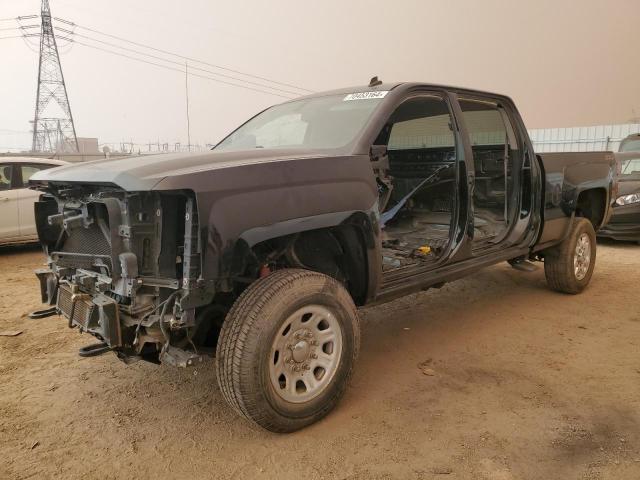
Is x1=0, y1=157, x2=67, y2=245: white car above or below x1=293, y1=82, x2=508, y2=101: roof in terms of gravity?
below

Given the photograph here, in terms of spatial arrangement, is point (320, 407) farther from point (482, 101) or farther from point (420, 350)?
point (482, 101)

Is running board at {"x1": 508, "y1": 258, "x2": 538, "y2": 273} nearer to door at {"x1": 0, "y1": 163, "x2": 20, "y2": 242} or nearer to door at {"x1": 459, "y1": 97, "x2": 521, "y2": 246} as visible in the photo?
door at {"x1": 459, "y1": 97, "x2": 521, "y2": 246}

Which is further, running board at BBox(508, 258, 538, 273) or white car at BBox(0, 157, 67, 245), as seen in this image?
white car at BBox(0, 157, 67, 245)

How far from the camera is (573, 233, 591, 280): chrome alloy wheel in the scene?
524cm

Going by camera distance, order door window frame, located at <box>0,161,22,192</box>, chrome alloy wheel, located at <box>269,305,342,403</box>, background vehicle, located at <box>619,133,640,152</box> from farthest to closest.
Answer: background vehicle, located at <box>619,133,640,152</box> < door window frame, located at <box>0,161,22,192</box> < chrome alloy wheel, located at <box>269,305,342,403</box>

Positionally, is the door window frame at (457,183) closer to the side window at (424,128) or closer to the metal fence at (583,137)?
the side window at (424,128)

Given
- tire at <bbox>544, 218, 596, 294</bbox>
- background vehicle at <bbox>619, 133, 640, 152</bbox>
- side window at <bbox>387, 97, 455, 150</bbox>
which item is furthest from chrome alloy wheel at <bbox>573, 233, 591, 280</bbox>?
background vehicle at <bbox>619, 133, 640, 152</bbox>

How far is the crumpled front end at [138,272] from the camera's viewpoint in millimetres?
2404

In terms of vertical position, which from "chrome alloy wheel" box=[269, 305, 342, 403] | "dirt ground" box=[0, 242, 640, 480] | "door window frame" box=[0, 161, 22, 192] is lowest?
"dirt ground" box=[0, 242, 640, 480]

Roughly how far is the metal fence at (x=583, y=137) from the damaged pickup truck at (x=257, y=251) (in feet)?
46.6

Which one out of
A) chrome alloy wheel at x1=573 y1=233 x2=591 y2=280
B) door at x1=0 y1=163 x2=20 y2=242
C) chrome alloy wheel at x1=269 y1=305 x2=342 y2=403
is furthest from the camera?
door at x1=0 y1=163 x2=20 y2=242

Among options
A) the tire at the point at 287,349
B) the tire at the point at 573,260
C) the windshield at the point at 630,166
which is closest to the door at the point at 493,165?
the tire at the point at 573,260

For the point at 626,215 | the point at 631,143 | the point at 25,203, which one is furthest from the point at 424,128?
the point at 631,143

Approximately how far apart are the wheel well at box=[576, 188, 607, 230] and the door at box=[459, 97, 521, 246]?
1187mm
